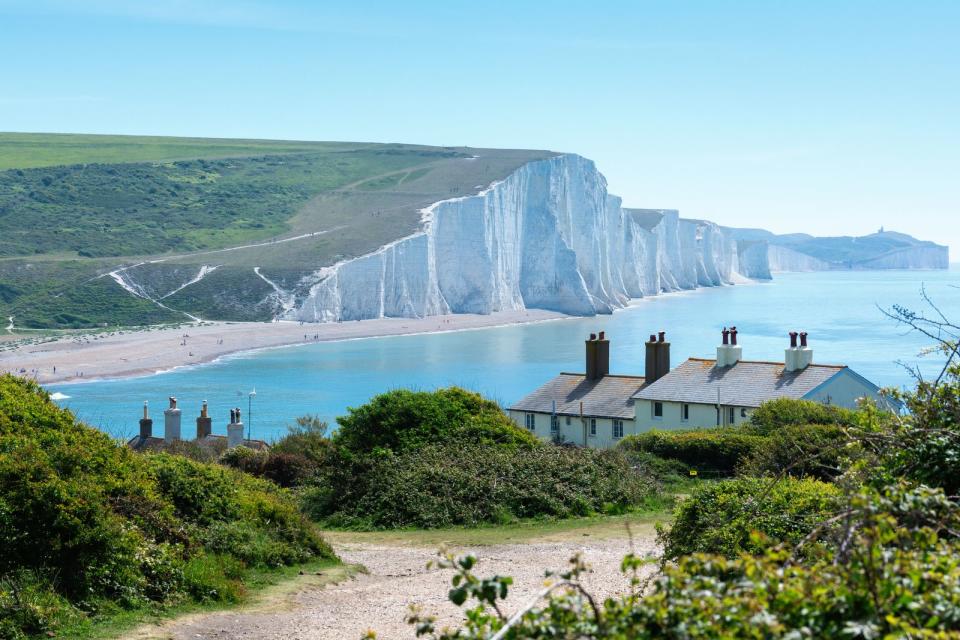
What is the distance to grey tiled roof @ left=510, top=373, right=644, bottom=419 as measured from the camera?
97.0 feet

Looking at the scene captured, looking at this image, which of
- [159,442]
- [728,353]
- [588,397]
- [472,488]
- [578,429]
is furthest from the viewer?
[159,442]

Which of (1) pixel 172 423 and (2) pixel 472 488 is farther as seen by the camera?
(1) pixel 172 423

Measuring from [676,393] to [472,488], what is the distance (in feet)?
40.1

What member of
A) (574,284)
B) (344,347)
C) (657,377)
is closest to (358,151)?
(574,284)

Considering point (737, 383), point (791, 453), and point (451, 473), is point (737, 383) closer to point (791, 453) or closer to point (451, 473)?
point (791, 453)

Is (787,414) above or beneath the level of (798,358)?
beneath

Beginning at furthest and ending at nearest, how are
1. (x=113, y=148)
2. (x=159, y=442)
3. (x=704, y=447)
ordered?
(x=113, y=148)
(x=159, y=442)
(x=704, y=447)

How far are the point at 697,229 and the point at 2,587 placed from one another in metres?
182

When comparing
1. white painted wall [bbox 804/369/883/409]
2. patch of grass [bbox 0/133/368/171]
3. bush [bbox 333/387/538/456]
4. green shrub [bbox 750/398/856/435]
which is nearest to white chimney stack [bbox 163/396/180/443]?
bush [bbox 333/387/538/456]

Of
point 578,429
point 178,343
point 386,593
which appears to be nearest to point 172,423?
point 578,429

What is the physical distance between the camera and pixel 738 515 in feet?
36.3

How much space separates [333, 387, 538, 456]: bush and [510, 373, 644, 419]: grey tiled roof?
8639 mm

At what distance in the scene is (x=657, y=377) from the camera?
30156mm

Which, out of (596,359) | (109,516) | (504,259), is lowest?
(596,359)
